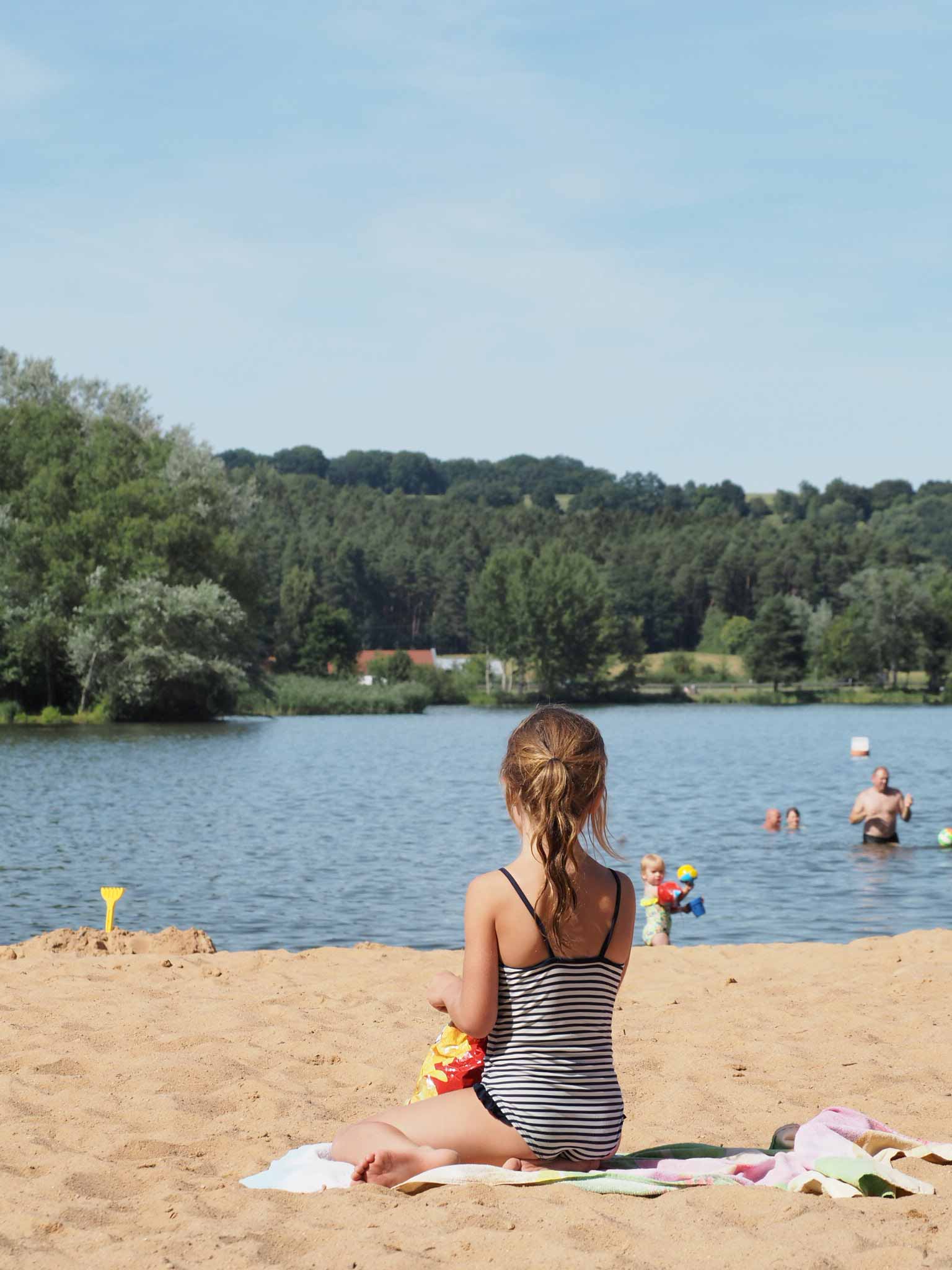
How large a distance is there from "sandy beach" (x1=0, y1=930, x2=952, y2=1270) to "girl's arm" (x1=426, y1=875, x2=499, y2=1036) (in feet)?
1.68

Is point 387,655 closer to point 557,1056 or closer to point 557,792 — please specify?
point 557,1056

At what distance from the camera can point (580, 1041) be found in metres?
4.26

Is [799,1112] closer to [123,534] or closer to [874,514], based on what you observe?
[123,534]

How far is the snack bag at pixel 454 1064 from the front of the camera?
455 centimetres

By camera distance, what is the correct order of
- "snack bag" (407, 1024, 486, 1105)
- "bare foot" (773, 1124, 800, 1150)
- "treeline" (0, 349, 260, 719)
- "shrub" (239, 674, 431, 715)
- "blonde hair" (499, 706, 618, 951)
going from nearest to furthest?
1. "blonde hair" (499, 706, 618, 951)
2. "snack bag" (407, 1024, 486, 1105)
3. "bare foot" (773, 1124, 800, 1150)
4. "treeline" (0, 349, 260, 719)
5. "shrub" (239, 674, 431, 715)

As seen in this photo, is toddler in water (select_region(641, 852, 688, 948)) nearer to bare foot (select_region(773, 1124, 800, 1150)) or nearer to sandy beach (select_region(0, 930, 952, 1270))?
sandy beach (select_region(0, 930, 952, 1270))

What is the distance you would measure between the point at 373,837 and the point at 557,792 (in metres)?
16.8

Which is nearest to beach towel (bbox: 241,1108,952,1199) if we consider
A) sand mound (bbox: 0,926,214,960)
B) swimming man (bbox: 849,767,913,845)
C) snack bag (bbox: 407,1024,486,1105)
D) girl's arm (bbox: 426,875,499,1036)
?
snack bag (bbox: 407,1024,486,1105)

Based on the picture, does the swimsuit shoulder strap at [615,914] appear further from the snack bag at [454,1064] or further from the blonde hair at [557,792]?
the snack bag at [454,1064]

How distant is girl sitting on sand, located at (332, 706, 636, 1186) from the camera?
160 inches

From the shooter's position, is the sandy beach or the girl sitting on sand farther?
the girl sitting on sand

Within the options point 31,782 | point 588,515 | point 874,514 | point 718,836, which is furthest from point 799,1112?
point 874,514

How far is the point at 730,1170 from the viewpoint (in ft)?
14.8

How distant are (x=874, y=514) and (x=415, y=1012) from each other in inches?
7737
